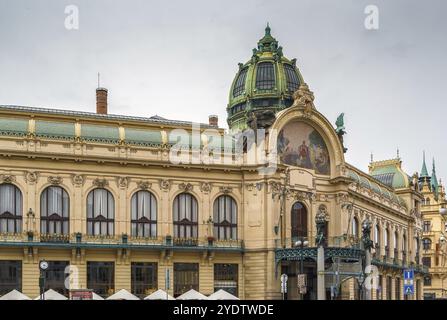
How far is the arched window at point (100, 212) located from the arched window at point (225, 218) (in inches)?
370

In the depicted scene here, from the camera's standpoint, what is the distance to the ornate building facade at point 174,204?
177ft

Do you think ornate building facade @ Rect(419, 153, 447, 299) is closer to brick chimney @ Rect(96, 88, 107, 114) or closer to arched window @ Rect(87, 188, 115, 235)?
brick chimney @ Rect(96, 88, 107, 114)

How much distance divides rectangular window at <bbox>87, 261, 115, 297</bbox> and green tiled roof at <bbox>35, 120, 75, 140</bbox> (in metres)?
10.4

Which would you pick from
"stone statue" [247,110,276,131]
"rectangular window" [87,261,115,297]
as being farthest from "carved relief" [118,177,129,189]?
"stone statue" [247,110,276,131]

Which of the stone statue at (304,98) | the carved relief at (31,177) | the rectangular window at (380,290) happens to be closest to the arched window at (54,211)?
the carved relief at (31,177)

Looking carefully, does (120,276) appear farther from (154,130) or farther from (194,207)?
(154,130)

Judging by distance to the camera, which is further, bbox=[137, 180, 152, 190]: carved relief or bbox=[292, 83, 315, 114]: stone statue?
bbox=[292, 83, 315, 114]: stone statue

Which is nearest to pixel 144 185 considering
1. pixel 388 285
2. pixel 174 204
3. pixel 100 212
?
pixel 174 204

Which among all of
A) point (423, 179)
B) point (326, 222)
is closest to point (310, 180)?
point (326, 222)

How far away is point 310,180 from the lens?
6681 cm

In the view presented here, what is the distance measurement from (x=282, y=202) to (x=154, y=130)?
13.2m

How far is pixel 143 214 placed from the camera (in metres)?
57.8

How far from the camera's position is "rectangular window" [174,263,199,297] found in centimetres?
5823

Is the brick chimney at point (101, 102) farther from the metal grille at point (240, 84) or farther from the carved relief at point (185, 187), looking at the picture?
the metal grille at point (240, 84)
